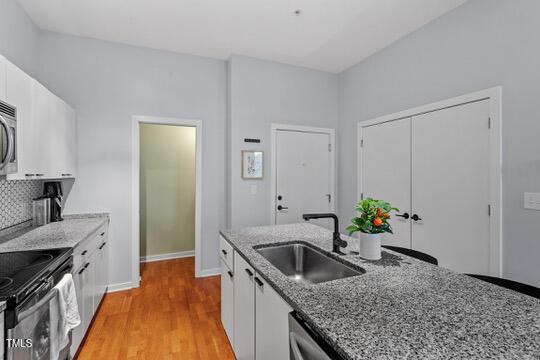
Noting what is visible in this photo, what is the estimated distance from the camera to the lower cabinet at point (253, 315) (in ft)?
3.79

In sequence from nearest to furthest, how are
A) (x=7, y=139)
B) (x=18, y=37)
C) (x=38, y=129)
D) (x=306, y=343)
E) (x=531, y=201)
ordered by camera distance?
(x=306, y=343), (x=7, y=139), (x=531, y=201), (x=38, y=129), (x=18, y=37)

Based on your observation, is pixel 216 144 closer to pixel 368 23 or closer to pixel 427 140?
pixel 368 23

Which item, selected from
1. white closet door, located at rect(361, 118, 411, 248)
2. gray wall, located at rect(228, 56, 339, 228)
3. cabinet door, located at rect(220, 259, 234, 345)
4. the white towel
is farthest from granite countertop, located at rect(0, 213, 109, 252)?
white closet door, located at rect(361, 118, 411, 248)

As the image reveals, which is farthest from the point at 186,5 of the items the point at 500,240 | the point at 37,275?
the point at 500,240

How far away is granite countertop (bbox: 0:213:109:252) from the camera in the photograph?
1818mm

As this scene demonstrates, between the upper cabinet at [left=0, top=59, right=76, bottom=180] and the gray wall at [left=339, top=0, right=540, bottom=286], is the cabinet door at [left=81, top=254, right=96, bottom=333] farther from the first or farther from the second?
the gray wall at [left=339, top=0, right=540, bottom=286]

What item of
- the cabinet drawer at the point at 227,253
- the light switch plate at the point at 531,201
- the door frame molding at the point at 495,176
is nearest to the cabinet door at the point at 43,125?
the cabinet drawer at the point at 227,253

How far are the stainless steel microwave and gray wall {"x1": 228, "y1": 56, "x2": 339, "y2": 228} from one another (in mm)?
2114

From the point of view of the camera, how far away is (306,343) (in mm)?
895

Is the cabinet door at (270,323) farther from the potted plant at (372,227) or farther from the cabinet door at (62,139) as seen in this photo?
the cabinet door at (62,139)

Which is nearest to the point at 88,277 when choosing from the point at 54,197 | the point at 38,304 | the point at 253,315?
the point at 38,304

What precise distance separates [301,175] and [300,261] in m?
2.11

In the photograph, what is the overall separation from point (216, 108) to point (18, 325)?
2.95m

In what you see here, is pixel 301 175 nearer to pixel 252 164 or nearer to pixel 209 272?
pixel 252 164
